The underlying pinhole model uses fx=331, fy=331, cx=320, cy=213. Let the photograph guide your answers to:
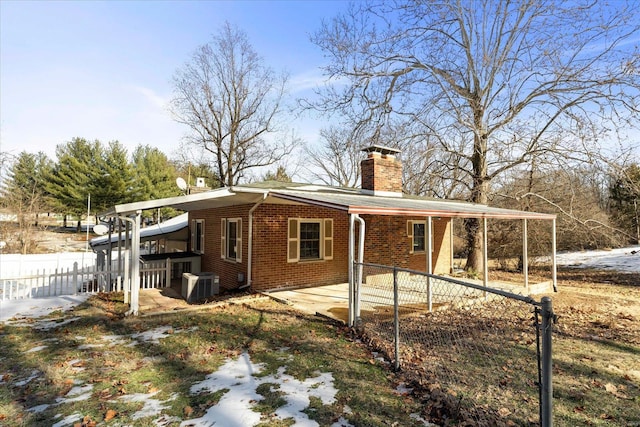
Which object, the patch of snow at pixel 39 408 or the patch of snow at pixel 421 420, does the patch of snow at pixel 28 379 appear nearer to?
the patch of snow at pixel 39 408

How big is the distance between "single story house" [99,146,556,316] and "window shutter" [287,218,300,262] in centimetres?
3

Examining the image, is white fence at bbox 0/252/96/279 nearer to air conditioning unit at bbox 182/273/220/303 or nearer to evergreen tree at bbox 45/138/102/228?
air conditioning unit at bbox 182/273/220/303

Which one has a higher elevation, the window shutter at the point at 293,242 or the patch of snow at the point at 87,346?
the window shutter at the point at 293,242

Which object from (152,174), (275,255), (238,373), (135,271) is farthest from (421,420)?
(152,174)

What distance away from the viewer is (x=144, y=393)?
3.96 m

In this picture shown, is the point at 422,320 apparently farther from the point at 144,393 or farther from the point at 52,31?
the point at 52,31

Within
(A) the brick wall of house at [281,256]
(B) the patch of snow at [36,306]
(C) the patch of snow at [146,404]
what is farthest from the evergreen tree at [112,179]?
(C) the patch of snow at [146,404]

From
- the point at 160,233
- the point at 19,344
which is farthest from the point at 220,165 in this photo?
the point at 19,344

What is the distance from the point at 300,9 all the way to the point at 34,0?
820 centimetres

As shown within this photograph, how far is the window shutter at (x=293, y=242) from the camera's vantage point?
1012 cm

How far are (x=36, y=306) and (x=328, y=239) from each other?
25.7 ft

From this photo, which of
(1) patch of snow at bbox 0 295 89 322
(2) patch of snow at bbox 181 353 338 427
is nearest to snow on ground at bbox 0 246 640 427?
(2) patch of snow at bbox 181 353 338 427

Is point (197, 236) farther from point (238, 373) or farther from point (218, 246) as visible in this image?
point (238, 373)

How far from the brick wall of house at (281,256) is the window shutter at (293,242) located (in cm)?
12
